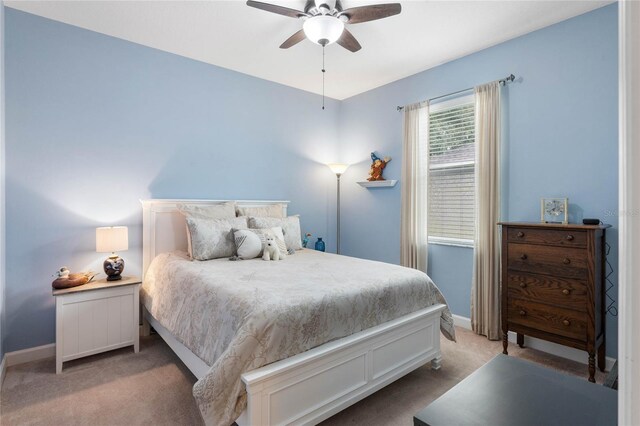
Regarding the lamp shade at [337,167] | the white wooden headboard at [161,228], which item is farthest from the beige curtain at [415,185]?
the white wooden headboard at [161,228]

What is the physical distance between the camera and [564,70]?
8.94 feet

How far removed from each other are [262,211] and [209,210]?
636 mm

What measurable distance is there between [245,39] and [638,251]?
3396 millimetres

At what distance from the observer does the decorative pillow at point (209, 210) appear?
10.3 feet

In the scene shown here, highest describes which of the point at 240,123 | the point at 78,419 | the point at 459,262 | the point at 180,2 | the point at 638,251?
the point at 180,2

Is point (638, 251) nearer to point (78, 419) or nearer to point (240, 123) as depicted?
point (78, 419)

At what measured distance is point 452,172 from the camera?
353 cm

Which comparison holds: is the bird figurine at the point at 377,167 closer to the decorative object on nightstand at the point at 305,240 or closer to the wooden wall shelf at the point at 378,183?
the wooden wall shelf at the point at 378,183

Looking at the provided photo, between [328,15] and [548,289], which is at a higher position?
[328,15]

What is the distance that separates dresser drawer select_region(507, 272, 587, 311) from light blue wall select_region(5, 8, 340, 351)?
2.84m

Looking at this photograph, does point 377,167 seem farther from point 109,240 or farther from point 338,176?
point 109,240

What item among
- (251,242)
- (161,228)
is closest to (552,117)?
(251,242)

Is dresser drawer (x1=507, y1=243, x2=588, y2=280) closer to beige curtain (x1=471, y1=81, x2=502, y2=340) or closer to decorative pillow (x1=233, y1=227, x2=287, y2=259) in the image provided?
beige curtain (x1=471, y1=81, x2=502, y2=340)

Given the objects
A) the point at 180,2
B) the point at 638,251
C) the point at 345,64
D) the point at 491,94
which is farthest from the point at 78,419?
the point at 491,94
